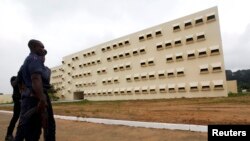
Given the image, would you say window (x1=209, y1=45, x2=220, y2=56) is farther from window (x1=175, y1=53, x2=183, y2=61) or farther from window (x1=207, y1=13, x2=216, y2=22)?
window (x1=175, y1=53, x2=183, y2=61)

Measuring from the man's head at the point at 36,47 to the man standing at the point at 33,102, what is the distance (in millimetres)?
88

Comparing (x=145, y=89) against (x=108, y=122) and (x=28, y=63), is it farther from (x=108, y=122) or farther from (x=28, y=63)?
(x=28, y=63)

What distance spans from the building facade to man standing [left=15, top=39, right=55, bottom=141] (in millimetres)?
25537

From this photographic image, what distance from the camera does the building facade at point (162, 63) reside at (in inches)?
1122

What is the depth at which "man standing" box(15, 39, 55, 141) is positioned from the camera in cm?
416

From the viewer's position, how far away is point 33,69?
4.18 metres

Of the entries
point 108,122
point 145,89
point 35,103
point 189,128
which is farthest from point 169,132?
point 145,89

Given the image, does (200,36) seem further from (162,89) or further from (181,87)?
(162,89)

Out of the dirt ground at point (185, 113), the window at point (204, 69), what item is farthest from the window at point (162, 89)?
the dirt ground at point (185, 113)

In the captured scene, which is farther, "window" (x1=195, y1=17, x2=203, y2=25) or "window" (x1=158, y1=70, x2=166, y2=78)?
"window" (x1=158, y1=70, x2=166, y2=78)

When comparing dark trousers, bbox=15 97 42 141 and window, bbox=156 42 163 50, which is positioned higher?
window, bbox=156 42 163 50

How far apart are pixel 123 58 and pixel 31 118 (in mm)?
35206

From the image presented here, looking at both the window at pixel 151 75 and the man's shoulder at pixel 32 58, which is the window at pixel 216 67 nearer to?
the window at pixel 151 75

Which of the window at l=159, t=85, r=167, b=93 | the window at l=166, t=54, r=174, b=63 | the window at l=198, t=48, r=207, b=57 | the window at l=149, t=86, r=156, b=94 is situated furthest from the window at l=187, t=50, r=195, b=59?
the window at l=149, t=86, r=156, b=94
